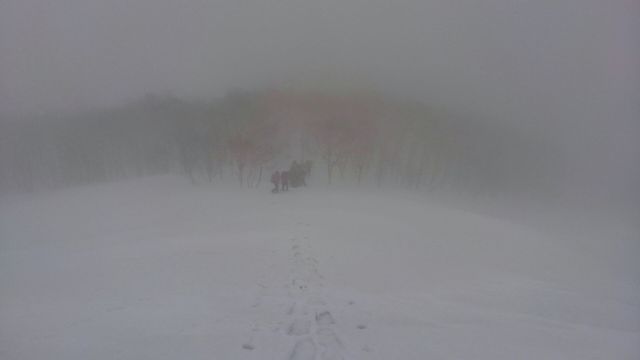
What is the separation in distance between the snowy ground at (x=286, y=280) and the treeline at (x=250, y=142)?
0.09 m

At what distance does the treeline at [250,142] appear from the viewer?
3.53 metres

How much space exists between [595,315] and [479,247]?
61 centimetres

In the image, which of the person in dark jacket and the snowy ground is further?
the person in dark jacket

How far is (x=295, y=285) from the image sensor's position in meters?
3.44

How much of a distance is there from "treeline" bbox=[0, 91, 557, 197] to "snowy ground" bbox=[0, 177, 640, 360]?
92mm

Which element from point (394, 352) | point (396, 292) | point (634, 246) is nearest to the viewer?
point (394, 352)

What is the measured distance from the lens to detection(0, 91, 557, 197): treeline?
353 centimetres

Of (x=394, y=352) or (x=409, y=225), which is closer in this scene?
(x=394, y=352)

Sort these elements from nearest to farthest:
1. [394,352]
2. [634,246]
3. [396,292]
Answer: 1. [394,352]
2. [396,292]
3. [634,246]

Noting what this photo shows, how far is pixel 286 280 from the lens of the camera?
11.3ft

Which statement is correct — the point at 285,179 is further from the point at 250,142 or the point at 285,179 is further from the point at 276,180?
the point at 250,142

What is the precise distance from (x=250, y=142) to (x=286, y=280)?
0.65 metres

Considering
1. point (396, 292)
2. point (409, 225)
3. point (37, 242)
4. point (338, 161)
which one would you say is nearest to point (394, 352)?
point (396, 292)

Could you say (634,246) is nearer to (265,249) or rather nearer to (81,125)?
(265,249)
